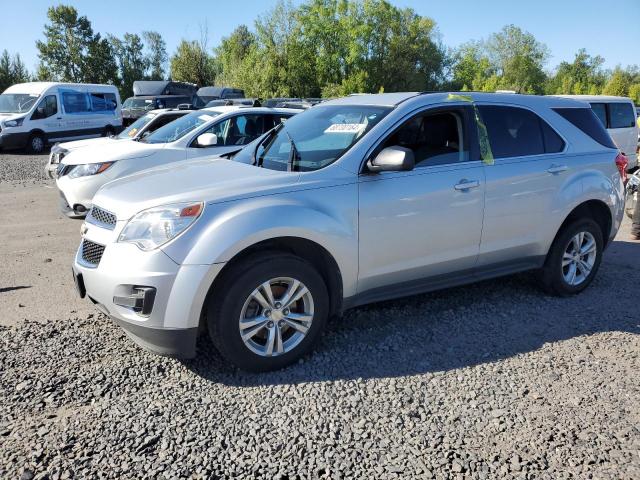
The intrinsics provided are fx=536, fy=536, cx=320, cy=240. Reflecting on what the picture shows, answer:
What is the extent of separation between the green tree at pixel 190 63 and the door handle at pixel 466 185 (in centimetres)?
5208

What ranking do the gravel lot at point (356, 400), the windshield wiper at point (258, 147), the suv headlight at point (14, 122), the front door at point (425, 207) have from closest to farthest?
1. the gravel lot at point (356, 400)
2. the front door at point (425, 207)
3. the windshield wiper at point (258, 147)
4. the suv headlight at point (14, 122)

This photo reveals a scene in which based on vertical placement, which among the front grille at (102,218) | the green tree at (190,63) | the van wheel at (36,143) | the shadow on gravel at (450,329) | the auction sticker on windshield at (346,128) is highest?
the green tree at (190,63)

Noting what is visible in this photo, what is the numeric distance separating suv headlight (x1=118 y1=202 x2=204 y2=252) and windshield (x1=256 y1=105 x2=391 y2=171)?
0.93m

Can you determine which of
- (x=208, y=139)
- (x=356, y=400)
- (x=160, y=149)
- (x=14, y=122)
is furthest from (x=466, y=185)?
(x=14, y=122)

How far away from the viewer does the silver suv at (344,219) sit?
10.6ft

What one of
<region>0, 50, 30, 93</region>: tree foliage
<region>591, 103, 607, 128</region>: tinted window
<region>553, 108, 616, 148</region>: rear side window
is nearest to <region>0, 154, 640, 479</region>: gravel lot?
<region>553, 108, 616, 148</region>: rear side window

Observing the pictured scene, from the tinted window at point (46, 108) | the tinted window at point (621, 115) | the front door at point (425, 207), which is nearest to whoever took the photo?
the front door at point (425, 207)

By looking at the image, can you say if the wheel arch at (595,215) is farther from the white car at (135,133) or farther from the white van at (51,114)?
the white van at (51,114)

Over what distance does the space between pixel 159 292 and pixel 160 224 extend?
41cm

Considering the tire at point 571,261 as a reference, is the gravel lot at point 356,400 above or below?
below

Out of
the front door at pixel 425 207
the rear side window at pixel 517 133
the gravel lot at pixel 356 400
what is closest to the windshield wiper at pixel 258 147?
the front door at pixel 425 207

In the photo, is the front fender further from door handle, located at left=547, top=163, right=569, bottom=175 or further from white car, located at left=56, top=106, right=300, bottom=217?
white car, located at left=56, top=106, right=300, bottom=217

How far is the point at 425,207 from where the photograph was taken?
3934 mm

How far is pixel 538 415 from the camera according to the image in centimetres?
308
